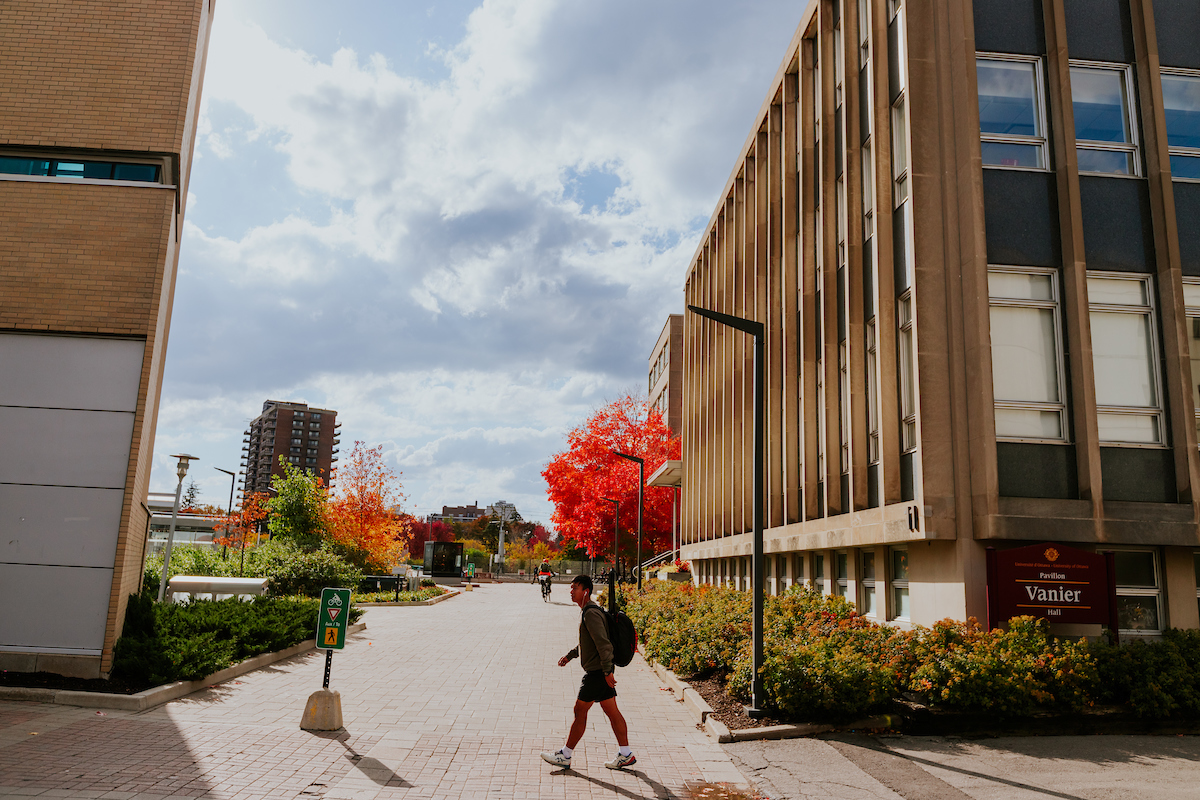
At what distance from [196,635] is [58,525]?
274 centimetres

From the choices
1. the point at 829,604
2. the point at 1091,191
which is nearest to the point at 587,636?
the point at 829,604

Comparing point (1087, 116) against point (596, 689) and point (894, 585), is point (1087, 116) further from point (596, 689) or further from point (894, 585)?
point (596, 689)

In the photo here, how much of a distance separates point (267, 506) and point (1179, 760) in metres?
42.7

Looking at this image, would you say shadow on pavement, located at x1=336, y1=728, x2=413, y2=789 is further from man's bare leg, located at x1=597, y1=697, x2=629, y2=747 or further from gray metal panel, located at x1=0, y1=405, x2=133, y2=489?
gray metal panel, located at x1=0, y1=405, x2=133, y2=489

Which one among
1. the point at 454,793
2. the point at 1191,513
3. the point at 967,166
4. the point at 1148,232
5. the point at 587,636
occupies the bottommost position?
the point at 454,793

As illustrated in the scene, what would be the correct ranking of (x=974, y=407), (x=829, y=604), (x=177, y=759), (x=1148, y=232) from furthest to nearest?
(x=829, y=604)
(x=1148, y=232)
(x=974, y=407)
(x=177, y=759)

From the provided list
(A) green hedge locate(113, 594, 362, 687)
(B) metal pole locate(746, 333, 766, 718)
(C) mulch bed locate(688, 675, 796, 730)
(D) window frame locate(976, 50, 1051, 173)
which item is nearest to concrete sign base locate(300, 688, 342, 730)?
(A) green hedge locate(113, 594, 362, 687)

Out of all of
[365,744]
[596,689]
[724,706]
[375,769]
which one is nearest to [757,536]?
[724,706]

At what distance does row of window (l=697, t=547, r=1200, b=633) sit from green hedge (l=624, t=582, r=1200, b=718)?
2.13 feet

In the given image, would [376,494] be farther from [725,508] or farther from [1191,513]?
[1191,513]

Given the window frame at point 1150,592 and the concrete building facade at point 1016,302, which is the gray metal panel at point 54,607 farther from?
the window frame at point 1150,592

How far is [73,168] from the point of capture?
13141 millimetres

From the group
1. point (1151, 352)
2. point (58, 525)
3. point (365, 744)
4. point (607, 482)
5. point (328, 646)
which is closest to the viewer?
point (365, 744)

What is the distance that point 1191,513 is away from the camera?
11.6 m
